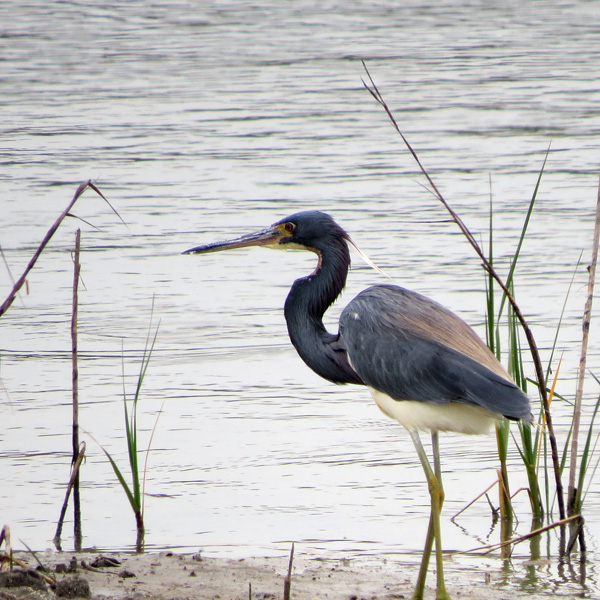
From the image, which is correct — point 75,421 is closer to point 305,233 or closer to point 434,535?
point 305,233

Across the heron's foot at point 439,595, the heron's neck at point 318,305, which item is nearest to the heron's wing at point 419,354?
the heron's neck at point 318,305

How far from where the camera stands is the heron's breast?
16.0ft

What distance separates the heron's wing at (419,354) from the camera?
183 inches

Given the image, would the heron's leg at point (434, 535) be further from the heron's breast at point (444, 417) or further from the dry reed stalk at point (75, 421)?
the dry reed stalk at point (75, 421)

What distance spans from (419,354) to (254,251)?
596 centimetres

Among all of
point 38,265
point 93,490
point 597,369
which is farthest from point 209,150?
point 93,490

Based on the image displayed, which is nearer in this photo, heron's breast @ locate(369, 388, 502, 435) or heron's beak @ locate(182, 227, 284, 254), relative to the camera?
heron's breast @ locate(369, 388, 502, 435)

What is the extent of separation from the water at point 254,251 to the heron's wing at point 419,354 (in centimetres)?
78

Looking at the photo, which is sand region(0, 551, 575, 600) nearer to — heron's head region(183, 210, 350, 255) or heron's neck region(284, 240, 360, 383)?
heron's neck region(284, 240, 360, 383)

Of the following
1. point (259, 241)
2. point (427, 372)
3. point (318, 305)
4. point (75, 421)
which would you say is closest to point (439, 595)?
point (427, 372)

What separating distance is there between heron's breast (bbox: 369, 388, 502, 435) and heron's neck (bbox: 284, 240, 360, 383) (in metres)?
0.63

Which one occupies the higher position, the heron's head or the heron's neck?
the heron's head

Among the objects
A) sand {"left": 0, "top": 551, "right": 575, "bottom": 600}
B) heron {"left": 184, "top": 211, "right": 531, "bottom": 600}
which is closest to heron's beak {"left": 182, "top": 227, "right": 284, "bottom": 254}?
heron {"left": 184, "top": 211, "right": 531, "bottom": 600}

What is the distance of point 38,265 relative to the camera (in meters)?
10.0
